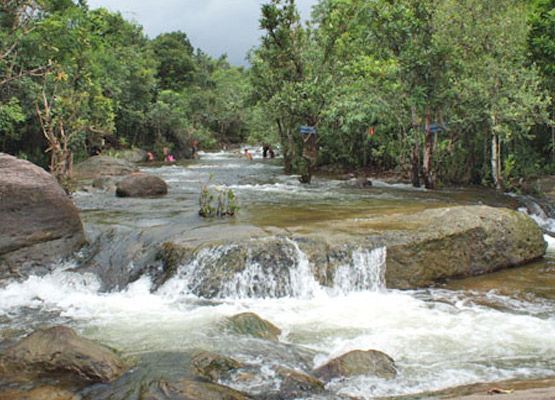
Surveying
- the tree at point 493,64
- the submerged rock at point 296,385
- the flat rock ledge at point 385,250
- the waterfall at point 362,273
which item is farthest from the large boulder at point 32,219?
the tree at point 493,64

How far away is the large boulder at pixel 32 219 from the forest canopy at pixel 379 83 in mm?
3685

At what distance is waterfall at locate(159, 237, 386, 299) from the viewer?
7688 millimetres

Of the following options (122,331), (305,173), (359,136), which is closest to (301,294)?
(122,331)

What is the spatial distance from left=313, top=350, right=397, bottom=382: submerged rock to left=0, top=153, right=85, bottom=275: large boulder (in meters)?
5.67

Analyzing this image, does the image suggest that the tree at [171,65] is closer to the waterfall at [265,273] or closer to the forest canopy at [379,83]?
the forest canopy at [379,83]

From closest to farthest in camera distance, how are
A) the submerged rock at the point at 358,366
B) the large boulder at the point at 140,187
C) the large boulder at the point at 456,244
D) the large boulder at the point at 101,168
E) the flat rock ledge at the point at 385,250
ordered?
the submerged rock at the point at 358,366 → the flat rock ledge at the point at 385,250 → the large boulder at the point at 456,244 → the large boulder at the point at 140,187 → the large boulder at the point at 101,168

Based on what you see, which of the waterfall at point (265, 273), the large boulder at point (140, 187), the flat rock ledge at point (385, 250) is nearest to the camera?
the waterfall at point (265, 273)

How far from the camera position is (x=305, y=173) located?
770 inches

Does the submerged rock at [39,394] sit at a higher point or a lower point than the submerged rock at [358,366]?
higher

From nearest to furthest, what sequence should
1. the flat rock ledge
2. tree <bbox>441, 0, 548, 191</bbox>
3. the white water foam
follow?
the white water foam, the flat rock ledge, tree <bbox>441, 0, 548, 191</bbox>

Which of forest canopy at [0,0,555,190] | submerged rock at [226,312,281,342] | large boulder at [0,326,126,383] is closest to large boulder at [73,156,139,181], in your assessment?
forest canopy at [0,0,555,190]

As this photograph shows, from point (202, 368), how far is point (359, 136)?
20539 millimetres

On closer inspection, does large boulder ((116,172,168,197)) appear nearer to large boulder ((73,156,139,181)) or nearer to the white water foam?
the white water foam

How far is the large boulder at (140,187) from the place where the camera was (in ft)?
48.0
